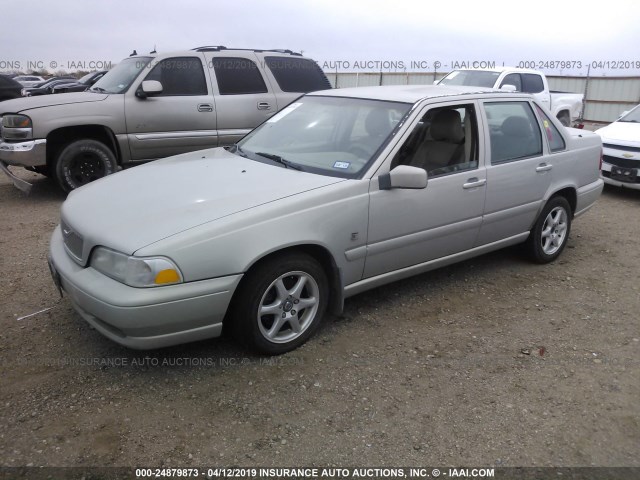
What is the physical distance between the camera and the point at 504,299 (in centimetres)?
438

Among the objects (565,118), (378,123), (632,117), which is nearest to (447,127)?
(378,123)

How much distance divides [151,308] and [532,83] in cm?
1192

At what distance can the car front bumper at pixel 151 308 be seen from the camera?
2812mm

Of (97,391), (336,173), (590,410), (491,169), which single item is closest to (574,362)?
(590,410)

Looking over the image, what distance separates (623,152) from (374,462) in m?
7.22

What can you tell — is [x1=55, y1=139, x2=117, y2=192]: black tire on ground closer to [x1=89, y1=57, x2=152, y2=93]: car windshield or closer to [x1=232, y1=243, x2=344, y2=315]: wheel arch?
[x1=89, y1=57, x2=152, y2=93]: car windshield

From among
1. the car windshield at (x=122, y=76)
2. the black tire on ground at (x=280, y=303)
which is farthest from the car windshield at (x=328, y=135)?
the car windshield at (x=122, y=76)

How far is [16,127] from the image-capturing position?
666cm

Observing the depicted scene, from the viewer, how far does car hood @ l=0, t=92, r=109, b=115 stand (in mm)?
6707

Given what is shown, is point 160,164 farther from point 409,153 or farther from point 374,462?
point 374,462

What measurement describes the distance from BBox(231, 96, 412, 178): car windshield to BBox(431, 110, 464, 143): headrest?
0.96ft

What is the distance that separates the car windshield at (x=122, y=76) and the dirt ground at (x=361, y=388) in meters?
3.67

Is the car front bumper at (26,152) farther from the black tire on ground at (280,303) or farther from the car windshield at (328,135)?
the black tire on ground at (280,303)

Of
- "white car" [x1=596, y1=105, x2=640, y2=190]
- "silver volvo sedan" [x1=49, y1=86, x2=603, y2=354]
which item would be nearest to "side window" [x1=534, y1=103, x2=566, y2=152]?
"silver volvo sedan" [x1=49, y1=86, x2=603, y2=354]
